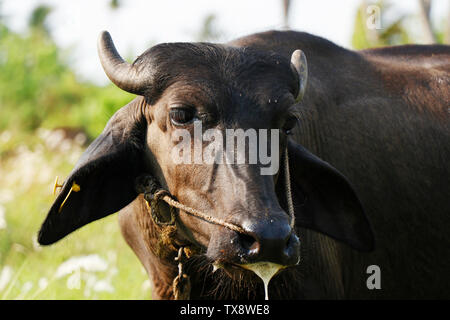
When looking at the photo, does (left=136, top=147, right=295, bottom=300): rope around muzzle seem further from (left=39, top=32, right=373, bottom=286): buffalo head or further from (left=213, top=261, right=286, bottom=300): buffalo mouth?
(left=213, top=261, right=286, bottom=300): buffalo mouth

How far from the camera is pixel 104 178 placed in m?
3.78

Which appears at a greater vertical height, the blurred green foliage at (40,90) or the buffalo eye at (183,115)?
the buffalo eye at (183,115)

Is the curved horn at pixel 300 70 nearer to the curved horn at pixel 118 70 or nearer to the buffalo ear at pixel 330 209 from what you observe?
the buffalo ear at pixel 330 209

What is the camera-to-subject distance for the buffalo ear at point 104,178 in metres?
3.66

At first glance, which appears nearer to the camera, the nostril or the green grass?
the nostril

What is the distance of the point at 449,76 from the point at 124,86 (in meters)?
2.86

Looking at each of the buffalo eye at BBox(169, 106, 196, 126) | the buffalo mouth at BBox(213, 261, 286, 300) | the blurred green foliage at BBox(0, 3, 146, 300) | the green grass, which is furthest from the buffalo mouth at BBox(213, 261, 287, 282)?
the blurred green foliage at BBox(0, 3, 146, 300)

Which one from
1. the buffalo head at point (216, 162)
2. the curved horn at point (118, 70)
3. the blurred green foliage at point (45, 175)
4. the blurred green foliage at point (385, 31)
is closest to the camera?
the buffalo head at point (216, 162)

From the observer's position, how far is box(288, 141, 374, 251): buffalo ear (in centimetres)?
403

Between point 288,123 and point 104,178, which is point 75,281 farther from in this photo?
point 288,123

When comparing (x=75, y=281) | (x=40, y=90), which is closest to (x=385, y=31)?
(x=40, y=90)

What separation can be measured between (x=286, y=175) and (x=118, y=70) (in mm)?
1121

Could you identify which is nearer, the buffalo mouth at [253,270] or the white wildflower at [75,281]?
the buffalo mouth at [253,270]

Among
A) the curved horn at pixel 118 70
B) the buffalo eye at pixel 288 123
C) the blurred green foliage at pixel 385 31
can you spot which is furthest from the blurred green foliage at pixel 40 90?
the buffalo eye at pixel 288 123
